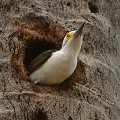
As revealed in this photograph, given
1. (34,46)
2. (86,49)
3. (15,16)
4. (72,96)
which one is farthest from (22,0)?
(72,96)

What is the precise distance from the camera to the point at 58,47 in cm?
367

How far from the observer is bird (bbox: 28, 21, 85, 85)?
3318 mm

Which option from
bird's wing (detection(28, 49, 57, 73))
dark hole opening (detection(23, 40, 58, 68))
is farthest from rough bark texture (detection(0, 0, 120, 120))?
bird's wing (detection(28, 49, 57, 73))

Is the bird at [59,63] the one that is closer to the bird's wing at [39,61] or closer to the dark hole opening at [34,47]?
the bird's wing at [39,61]

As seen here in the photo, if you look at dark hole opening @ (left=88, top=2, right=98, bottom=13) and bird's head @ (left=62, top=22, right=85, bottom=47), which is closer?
bird's head @ (left=62, top=22, right=85, bottom=47)

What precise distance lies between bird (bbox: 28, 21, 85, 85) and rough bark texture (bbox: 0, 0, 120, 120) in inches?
2.4

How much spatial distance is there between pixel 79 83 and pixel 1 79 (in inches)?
24.3

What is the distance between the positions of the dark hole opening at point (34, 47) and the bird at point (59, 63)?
12 cm

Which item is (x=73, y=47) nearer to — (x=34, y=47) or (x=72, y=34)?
(x=72, y=34)

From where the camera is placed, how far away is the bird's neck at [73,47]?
3431mm

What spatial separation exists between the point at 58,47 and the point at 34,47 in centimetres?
21

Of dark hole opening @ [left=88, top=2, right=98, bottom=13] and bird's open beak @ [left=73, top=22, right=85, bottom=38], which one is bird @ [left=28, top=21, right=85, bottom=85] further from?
dark hole opening @ [left=88, top=2, right=98, bottom=13]

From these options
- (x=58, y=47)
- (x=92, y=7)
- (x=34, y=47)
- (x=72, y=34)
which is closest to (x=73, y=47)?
(x=72, y=34)

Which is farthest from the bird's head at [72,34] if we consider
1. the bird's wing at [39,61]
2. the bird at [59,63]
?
the bird's wing at [39,61]
